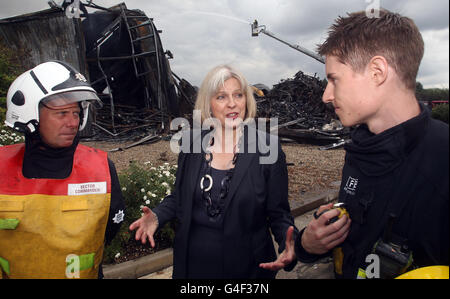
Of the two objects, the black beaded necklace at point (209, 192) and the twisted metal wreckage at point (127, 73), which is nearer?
the black beaded necklace at point (209, 192)

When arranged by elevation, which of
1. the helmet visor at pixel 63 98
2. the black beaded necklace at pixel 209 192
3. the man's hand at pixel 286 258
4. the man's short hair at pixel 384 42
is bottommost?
the man's hand at pixel 286 258

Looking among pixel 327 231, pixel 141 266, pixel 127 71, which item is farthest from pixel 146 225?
pixel 127 71

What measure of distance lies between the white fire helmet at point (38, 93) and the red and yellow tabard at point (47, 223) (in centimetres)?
21

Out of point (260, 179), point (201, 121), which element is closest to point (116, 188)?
point (201, 121)

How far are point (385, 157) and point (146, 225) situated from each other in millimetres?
1514

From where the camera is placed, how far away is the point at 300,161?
889cm

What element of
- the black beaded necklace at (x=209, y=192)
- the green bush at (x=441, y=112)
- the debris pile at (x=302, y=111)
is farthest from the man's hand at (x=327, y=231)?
the debris pile at (x=302, y=111)

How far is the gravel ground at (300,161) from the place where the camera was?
258 inches

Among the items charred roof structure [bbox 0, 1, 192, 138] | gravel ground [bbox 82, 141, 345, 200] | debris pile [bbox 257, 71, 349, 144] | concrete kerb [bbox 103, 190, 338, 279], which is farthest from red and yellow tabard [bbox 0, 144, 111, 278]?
debris pile [bbox 257, 71, 349, 144]

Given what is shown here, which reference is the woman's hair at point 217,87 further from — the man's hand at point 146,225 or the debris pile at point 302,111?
the debris pile at point 302,111

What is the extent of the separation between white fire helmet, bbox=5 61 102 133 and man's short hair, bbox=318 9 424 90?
159 cm

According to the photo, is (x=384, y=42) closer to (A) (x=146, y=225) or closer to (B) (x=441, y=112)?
(B) (x=441, y=112)
